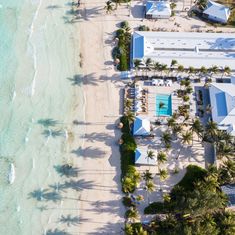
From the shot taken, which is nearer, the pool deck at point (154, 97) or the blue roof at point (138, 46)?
the pool deck at point (154, 97)

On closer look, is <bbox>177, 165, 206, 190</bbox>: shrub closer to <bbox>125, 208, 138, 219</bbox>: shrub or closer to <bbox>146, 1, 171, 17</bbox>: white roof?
<bbox>125, 208, 138, 219</bbox>: shrub

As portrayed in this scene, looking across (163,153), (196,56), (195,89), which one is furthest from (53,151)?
(196,56)

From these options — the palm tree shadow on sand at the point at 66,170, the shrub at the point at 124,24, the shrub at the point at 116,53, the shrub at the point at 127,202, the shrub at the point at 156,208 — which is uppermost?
the shrub at the point at 124,24

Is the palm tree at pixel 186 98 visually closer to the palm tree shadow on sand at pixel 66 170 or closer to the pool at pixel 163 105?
the pool at pixel 163 105

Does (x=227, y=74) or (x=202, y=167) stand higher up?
(x=227, y=74)

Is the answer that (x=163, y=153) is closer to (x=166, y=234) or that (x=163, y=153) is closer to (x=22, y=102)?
(x=166, y=234)

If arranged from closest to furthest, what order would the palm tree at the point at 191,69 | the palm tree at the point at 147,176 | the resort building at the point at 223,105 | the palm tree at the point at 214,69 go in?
1. the palm tree at the point at 147,176
2. the resort building at the point at 223,105
3. the palm tree at the point at 214,69
4. the palm tree at the point at 191,69

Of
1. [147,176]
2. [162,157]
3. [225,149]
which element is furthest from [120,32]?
[225,149]

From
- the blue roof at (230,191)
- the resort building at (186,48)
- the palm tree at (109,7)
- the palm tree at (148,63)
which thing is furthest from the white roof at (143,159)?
the palm tree at (109,7)
